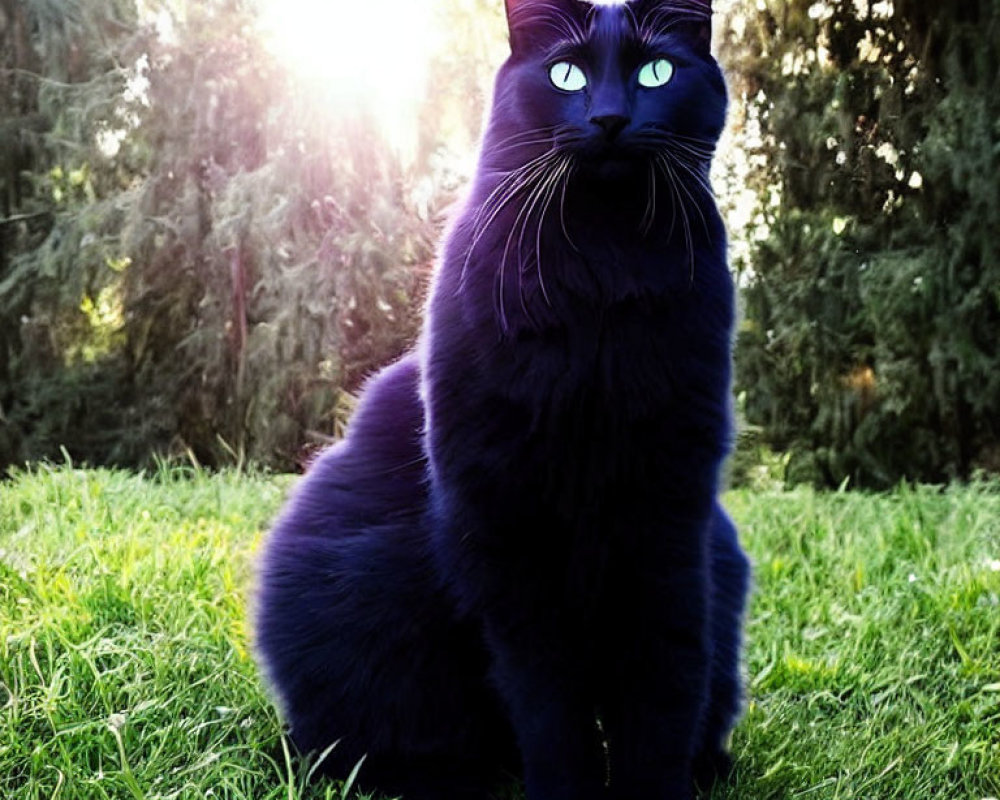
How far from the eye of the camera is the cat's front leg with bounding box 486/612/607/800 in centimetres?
135

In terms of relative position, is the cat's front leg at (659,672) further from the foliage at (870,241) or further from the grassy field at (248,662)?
the foliage at (870,241)

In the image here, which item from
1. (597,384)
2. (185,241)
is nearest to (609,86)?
(597,384)

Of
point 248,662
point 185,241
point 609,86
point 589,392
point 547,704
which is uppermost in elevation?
point 609,86

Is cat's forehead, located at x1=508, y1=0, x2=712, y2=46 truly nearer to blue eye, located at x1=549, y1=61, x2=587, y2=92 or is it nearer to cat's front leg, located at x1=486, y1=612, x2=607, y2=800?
blue eye, located at x1=549, y1=61, x2=587, y2=92

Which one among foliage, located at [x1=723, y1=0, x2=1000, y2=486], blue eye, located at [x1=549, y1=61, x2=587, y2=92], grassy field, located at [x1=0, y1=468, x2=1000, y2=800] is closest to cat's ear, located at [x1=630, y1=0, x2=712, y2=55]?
blue eye, located at [x1=549, y1=61, x2=587, y2=92]

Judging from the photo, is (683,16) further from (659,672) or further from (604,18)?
(659,672)

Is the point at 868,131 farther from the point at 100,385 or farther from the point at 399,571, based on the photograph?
the point at 100,385

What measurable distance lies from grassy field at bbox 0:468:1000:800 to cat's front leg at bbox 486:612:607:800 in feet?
1.20

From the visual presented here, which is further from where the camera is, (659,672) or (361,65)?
(361,65)

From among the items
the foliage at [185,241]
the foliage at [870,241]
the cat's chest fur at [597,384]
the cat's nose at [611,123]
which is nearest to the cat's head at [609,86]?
the cat's nose at [611,123]

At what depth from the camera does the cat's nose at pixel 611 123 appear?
4.05 feet

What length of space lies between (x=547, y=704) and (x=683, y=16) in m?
0.96

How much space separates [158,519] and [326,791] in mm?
1729

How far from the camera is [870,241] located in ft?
16.4
